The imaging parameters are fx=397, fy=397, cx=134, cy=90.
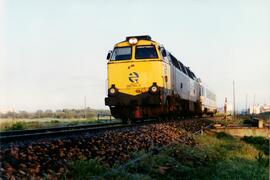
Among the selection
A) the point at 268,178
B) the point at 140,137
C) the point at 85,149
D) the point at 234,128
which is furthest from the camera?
the point at 234,128

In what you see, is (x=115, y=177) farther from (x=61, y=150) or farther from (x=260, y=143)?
(x=260, y=143)

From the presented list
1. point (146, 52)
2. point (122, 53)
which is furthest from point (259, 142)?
point (122, 53)

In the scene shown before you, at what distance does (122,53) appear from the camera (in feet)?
58.6

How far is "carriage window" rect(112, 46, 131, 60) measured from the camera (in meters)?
17.6

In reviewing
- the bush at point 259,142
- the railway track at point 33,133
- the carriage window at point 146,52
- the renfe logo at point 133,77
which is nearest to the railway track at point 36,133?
the railway track at point 33,133

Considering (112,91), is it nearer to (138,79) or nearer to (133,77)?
(133,77)

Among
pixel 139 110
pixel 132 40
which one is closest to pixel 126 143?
pixel 139 110

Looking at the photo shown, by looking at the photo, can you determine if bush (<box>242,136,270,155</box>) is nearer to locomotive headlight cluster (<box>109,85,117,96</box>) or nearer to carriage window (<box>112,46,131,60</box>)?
locomotive headlight cluster (<box>109,85,117,96</box>)

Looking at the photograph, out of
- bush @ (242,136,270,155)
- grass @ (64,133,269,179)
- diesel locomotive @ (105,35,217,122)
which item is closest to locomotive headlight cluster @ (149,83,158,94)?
diesel locomotive @ (105,35,217,122)

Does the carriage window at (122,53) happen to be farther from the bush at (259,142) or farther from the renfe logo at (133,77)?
the bush at (259,142)

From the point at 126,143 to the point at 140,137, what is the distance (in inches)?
54.7

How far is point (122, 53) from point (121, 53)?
1.9 inches

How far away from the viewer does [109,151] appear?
717 cm

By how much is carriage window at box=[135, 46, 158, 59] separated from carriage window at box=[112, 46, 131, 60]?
389mm
